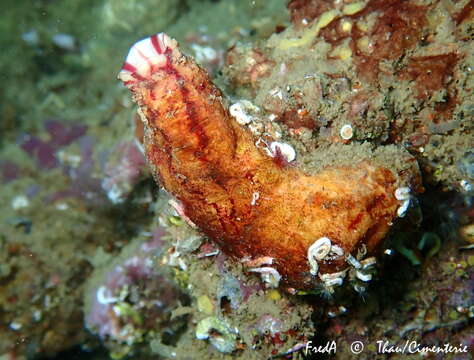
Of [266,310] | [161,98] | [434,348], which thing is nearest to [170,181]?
[161,98]

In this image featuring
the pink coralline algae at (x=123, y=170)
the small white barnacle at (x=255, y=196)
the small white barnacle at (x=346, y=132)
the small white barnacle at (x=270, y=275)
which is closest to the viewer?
the small white barnacle at (x=255, y=196)

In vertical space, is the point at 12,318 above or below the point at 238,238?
below

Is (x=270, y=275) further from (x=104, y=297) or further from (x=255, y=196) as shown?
(x=104, y=297)

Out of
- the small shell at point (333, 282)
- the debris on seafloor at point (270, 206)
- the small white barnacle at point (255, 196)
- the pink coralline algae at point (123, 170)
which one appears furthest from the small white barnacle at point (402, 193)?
the pink coralline algae at point (123, 170)

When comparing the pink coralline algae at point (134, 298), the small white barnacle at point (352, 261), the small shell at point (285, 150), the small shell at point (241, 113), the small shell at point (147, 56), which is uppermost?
the small shell at point (147, 56)

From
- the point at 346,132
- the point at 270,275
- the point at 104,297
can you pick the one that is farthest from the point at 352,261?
the point at 104,297

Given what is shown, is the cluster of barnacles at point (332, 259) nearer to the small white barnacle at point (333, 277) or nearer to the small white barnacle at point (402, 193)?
the small white barnacle at point (333, 277)

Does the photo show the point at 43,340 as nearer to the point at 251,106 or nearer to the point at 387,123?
the point at 251,106
